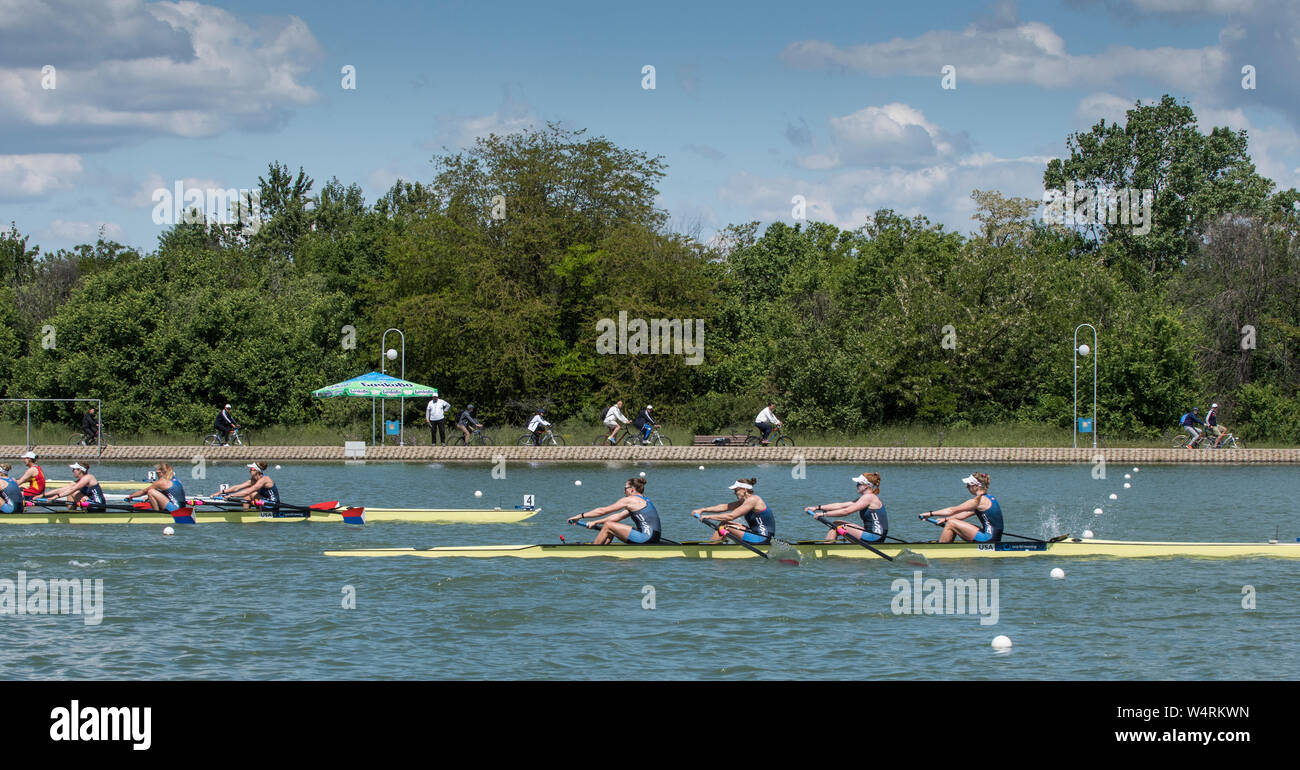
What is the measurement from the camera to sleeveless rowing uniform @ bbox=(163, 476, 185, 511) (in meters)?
23.7

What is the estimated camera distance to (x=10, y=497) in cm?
2355

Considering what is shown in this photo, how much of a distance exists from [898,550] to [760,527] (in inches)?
82.4

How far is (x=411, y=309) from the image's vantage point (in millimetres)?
47656

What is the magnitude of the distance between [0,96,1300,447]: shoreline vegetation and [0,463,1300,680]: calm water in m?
18.8

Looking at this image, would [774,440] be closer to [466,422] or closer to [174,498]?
[466,422]

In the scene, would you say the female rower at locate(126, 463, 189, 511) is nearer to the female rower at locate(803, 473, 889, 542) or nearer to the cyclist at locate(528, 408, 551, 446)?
the female rower at locate(803, 473, 889, 542)

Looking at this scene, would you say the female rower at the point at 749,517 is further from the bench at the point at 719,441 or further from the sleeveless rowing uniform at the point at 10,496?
the bench at the point at 719,441

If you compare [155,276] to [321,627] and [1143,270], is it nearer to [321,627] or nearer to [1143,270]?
[321,627]

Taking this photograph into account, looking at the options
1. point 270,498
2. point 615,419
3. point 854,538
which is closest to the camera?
point 854,538

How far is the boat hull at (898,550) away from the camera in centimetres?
1933

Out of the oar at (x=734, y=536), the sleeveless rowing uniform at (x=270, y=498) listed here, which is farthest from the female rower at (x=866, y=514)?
the sleeveless rowing uniform at (x=270, y=498)

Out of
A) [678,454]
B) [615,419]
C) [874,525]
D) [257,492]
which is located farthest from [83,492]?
[678,454]

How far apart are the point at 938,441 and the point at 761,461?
20.7 feet
